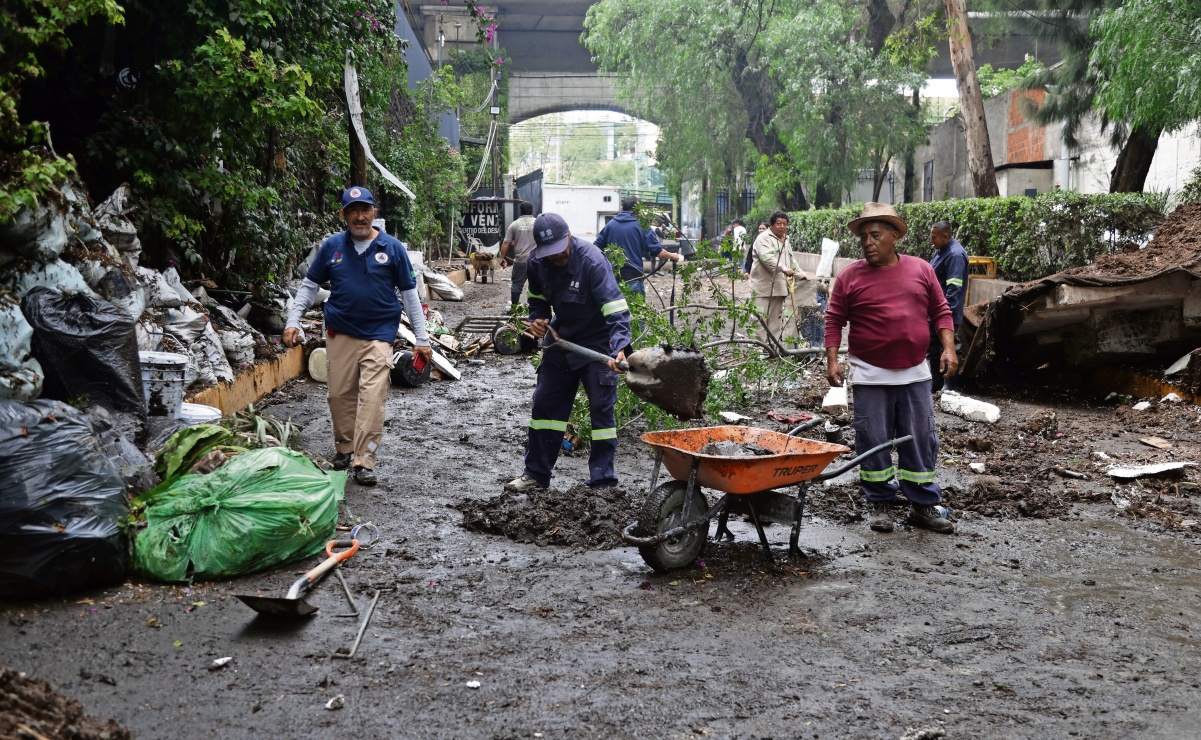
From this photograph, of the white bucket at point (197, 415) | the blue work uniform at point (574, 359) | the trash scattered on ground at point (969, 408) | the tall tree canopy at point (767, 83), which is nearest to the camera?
the blue work uniform at point (574, 359)

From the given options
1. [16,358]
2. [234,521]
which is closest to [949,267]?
[234,521]

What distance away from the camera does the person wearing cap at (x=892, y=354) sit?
595cm

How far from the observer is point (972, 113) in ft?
57.1

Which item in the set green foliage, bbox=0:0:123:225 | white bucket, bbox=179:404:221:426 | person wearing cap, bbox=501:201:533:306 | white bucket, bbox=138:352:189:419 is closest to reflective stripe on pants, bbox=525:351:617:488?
white bucket, bbox=179:404:221:426

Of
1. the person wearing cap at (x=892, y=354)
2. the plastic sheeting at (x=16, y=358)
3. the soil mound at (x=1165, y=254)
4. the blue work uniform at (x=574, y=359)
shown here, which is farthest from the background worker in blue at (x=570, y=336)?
the soil mound at (x=1165, y=254)

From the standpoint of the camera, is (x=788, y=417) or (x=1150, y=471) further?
(x=788, y=417)

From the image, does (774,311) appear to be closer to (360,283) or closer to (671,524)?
(360,283)

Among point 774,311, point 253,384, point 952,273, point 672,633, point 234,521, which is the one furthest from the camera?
point 774,311

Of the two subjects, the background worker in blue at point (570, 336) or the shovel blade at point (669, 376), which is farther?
the background worker in blue at point (570, 336)

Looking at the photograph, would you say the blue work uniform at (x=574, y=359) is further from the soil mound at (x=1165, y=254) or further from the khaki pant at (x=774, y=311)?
the khaki pant at (x=774, y=311)

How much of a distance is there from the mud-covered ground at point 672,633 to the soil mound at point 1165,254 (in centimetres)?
308

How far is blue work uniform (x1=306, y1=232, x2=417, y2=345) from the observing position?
6.57 m

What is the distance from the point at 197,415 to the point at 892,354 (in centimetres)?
420

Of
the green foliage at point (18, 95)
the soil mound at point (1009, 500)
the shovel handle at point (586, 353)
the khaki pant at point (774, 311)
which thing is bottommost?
the soil mound at point (1009, 500)
